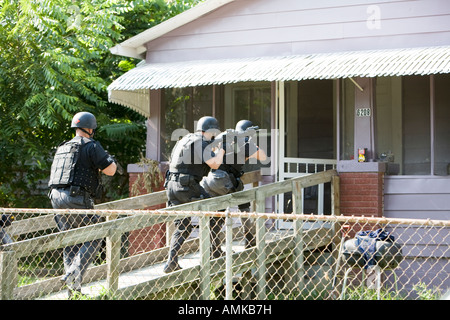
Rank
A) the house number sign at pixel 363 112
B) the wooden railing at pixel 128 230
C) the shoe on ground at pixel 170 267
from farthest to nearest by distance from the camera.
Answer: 1. the house number sign at pixel 363 112
2. the shoe on ground at pixel 170 267
3. the wooden railing at pixel 128 230

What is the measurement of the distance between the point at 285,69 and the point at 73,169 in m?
3.50

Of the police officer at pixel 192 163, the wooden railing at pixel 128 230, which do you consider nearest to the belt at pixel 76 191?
the wooden railing at pixel 128 230

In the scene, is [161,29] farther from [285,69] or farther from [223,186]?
[223,186]

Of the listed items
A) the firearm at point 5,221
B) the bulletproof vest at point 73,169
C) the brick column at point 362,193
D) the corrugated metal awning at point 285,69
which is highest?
the corrugated metal awning at point 285,69

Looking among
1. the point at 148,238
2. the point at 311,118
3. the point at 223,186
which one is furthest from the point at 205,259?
the point at 311,118

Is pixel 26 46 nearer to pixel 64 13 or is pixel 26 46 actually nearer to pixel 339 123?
pixel 64 13

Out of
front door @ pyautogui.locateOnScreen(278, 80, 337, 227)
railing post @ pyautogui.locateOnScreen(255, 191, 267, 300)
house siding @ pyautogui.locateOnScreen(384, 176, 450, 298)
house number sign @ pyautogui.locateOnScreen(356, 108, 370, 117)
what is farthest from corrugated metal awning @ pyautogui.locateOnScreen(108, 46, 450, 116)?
railing post @ pyautogui.locateOnScreen(255, 191, 267, 300)

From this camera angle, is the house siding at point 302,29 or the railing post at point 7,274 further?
the house siding at point 302,29

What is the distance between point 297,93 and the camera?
1252 cm

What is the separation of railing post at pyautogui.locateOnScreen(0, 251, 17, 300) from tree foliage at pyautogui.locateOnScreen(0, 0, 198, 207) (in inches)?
229

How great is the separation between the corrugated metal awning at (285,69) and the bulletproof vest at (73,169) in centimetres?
275

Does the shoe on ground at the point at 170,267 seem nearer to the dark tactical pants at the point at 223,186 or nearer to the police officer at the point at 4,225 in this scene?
the dark tactical pants at the point at 223,186

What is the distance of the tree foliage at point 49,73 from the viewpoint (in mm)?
12125

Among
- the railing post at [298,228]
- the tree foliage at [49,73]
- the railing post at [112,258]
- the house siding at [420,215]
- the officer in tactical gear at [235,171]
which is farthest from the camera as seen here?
the tree foliage at [49,73]
